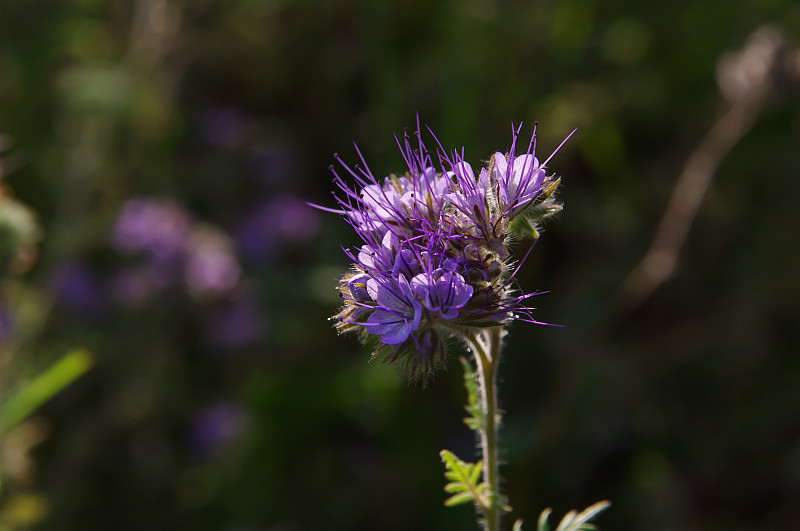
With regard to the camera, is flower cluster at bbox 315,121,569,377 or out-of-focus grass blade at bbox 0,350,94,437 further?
out-of-focus grass blade at bbox 0,350,94,437

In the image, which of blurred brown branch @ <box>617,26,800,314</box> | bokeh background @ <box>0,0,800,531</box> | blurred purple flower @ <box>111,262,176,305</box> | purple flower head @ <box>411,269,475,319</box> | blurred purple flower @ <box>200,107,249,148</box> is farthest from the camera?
blurred purple flower @ <box>200,107,249,148</box>

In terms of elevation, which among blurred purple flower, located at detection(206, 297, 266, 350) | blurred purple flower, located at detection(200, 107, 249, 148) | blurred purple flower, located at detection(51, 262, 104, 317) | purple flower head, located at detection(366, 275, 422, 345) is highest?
blurred purple flower, located at detection(200, 107, 249, 148)

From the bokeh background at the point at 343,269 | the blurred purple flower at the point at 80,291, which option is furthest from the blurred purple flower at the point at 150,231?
the blurred purple flower at the point at 80,291

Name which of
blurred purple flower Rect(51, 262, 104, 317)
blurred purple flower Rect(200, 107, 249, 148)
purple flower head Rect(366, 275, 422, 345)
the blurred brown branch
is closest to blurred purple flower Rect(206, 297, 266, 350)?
Result: blurred purple flower Rect(51, 262, 104, 317)

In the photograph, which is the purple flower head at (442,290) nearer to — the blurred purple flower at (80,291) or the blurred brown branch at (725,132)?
the blurred brown branch at (725,132)

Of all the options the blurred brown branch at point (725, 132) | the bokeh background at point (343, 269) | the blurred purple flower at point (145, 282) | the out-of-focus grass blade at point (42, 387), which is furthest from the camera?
the blurred purple flower at point (145, 282)

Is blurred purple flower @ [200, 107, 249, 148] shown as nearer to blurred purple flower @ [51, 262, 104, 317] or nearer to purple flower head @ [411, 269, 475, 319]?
blurred purple flower @ [51, 262, 104, 317]

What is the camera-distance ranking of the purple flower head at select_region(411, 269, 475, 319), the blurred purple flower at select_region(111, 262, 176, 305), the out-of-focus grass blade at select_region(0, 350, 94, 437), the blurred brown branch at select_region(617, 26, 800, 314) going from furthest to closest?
1. the blurred purple flower at select_region(111, 262, 176, 305)
2. the blurred brown branch at select_region(617, 26, 800, 314)
3. the out-of-focus grass blade at select_region(0, 350, 94, 437)
4. the purple flower head at select_region(411, 269, 475, 319)
